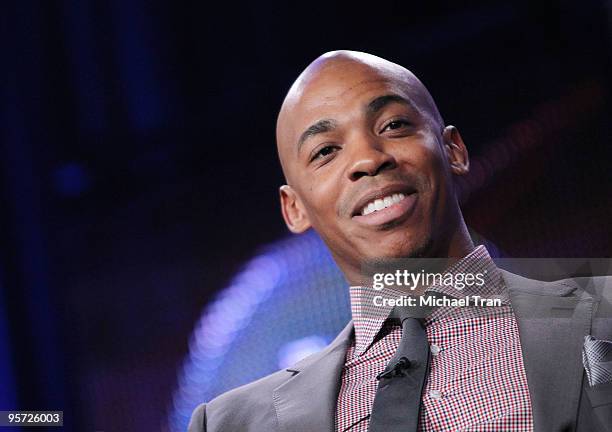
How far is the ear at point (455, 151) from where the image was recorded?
5.87 feet

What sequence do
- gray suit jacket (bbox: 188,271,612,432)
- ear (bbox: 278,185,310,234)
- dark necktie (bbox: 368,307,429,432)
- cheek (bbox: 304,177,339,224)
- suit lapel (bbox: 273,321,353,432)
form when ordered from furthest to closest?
ear (bbox: 278,185,310,234) < cheek (bbox: 304,177,339,224) < suit lapel (bbox: 273,321,353,432) < dark necktie (bbox: 368,307,429,432) < gray suit jacket (bbox: 188,271,612,432)

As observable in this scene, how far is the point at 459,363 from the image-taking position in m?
1.59

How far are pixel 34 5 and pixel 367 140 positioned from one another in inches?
40.4

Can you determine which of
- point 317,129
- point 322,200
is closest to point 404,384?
point 322,200

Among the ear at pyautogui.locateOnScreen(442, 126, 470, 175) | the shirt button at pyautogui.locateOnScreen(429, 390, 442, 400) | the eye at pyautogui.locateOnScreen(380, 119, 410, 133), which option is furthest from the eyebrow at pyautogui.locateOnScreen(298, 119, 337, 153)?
the shirt button at pyautogui.locateOnScreen(429, 390, 442, 400)

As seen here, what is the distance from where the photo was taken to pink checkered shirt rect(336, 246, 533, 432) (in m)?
1.50

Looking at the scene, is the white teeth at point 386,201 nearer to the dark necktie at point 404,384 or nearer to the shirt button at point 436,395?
the dark necktie at point 404,384

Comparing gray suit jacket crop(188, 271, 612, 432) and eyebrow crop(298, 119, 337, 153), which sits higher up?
eyebrow crop(298, 119, 337, 153)

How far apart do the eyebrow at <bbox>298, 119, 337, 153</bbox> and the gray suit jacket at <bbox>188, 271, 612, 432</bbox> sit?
0.39m

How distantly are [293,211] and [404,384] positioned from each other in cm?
48

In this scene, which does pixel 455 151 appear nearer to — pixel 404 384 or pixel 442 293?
pixel 442 293

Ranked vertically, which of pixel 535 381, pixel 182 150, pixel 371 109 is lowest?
pixel 535 381

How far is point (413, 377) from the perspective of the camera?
1578 mm

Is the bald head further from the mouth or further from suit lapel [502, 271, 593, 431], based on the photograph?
suit lapel [502, 271, 593, 431]
